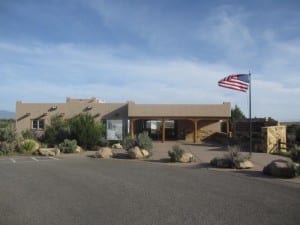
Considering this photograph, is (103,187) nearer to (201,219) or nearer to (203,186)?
(203,186)

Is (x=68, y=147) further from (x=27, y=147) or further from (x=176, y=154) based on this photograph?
(x=176, y=154)

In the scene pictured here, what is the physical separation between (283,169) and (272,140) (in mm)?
12301

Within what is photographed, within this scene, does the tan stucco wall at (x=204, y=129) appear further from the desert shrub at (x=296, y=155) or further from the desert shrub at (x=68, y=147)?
the desert shrub at (x=296, y=155)

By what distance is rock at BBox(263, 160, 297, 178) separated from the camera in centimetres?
1494

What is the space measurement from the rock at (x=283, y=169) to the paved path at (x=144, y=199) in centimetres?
129

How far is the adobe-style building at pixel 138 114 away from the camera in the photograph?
3678 centimetres

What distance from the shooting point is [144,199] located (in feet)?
34.0

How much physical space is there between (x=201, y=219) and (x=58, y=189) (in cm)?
526

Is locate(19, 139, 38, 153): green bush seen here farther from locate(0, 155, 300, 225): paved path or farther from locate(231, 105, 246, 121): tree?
locate(231, 105, 246, 121): tree

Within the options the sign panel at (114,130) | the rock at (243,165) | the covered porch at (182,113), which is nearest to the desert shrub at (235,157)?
the rock at (243,165)

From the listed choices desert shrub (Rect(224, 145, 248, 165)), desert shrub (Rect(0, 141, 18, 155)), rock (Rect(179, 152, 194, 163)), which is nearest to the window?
desert shrub (Rect(0, 141, 18, 155))

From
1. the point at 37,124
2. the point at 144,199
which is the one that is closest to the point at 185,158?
the point at 144,199

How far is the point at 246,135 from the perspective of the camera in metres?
32.9

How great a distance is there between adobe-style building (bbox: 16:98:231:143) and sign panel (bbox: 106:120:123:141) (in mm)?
5316
